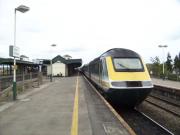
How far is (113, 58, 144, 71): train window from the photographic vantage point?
1377 cm

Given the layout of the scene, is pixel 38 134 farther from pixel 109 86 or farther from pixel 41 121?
pixel 109 86

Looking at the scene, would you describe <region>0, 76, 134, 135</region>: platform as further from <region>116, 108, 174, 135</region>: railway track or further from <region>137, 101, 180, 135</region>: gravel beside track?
<region>137, 101, 180, 135</region>: gravel beside track

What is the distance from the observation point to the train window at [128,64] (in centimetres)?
1377

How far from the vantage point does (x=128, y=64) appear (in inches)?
548

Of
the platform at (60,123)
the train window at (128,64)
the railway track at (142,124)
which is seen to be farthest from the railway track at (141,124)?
the train window at (128,64)

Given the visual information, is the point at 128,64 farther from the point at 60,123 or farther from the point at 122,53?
the point at 60,123

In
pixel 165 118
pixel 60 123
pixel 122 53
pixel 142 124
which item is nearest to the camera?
pixel 60 123

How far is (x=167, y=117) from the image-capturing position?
13414 mm

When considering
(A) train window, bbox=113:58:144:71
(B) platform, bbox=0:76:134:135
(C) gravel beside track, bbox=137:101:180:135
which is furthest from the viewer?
(A) train window, bbox=113:58:144:71

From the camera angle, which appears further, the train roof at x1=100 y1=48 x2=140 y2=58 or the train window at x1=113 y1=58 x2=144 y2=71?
the train roof at x1=100 y1=48 x2=140 y2=58

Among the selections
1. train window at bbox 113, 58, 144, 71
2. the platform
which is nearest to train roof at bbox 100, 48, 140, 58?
train window at bbox 113, 58, 144, 71

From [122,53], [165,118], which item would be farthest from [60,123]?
[122,53]

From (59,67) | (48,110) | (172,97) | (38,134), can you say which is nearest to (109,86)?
(48,110)

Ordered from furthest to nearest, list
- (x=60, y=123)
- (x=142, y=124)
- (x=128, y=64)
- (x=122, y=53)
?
(x=122, y=53) < (x=128, y=64) < (x=142, y=124) < (x=60, y=123)
